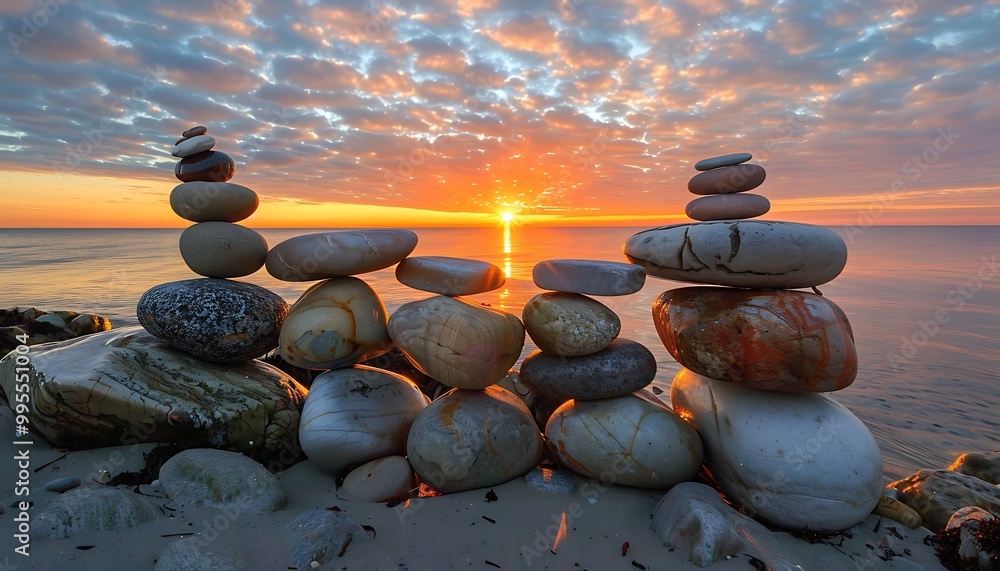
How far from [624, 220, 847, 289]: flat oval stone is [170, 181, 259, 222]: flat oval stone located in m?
4.25

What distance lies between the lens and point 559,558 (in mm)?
2900

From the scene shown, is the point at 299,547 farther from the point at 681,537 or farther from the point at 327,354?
the point at 681,537

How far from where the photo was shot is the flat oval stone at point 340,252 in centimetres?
445

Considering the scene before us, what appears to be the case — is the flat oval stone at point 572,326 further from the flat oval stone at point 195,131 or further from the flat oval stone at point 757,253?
the flat oval stone at point 195,131

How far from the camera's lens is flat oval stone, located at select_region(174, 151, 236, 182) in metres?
4.77

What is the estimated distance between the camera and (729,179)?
4273mm

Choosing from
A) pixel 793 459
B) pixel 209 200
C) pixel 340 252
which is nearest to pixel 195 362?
pixel 209 200

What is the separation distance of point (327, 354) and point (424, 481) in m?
1.52

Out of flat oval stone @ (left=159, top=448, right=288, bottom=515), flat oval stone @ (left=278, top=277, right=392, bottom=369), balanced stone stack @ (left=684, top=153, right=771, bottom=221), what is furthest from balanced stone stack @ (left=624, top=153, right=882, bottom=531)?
flat oval stone @ (left=159, top=448, right=288, bottom=515)

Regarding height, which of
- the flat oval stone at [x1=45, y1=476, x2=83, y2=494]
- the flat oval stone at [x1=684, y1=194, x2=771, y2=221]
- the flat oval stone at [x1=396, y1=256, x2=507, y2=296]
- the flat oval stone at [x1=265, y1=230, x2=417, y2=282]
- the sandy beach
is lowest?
the sandy beach

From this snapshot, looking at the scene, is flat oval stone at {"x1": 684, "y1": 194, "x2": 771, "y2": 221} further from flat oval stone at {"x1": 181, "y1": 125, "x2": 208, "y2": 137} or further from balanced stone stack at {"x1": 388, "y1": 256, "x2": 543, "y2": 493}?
flat oval stone at {"x1": 181, "y1": 125, "x2": 208, "y2": 137}

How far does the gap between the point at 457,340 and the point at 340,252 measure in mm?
1490

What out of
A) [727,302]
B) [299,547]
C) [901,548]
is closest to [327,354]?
[299,547]

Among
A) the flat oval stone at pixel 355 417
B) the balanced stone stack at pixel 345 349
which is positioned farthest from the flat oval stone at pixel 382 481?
the flat oval stone at pixel 355 417
